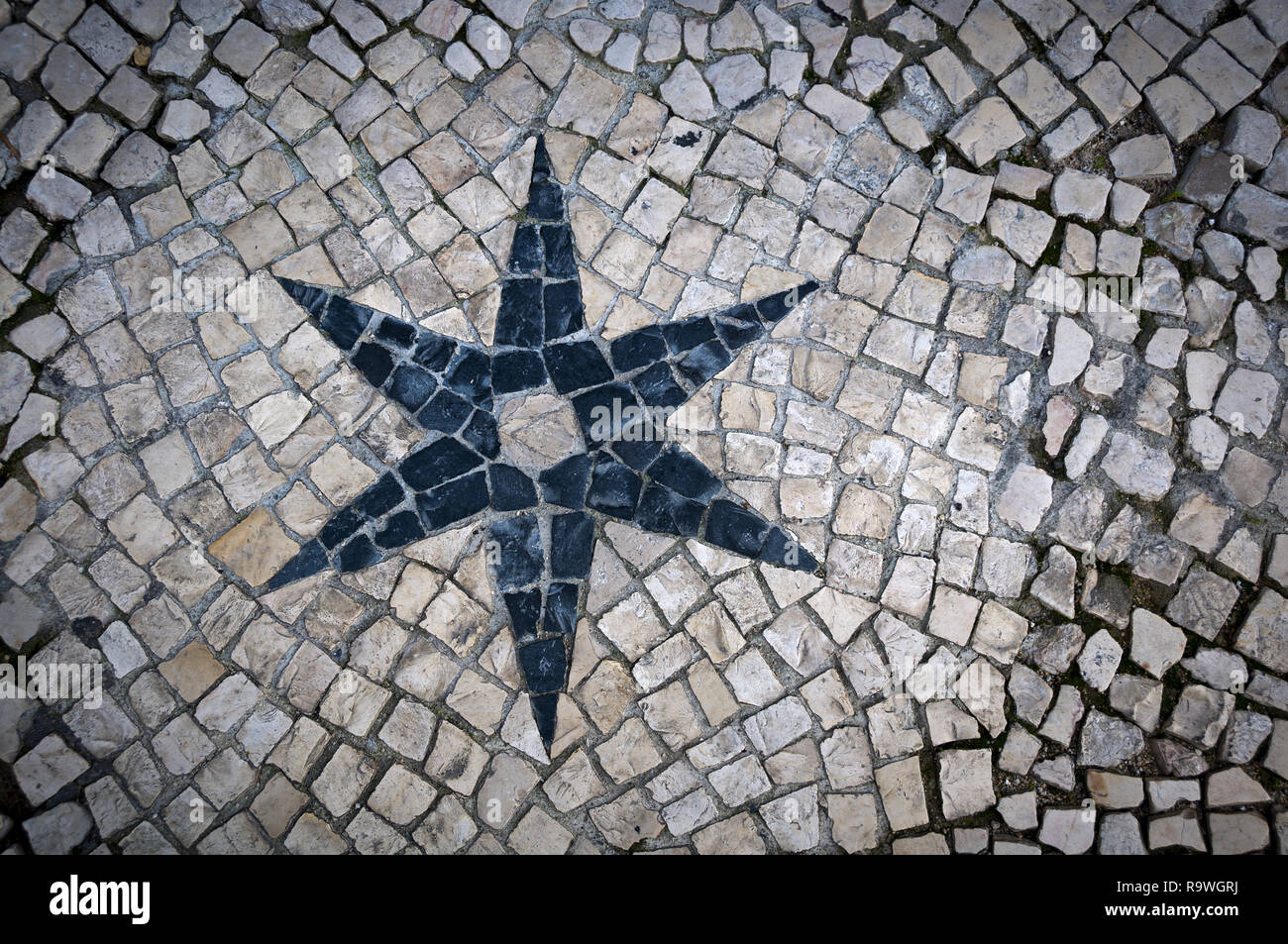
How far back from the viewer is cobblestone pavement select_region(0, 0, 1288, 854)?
4.25 metres

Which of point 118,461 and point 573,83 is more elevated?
point 573,83

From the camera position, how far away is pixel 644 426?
4.32 metres

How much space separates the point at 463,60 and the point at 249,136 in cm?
120

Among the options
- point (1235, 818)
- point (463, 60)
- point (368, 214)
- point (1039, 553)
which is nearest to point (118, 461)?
point (368, 214)

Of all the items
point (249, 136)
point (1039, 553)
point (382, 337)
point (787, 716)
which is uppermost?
point (249, 136)

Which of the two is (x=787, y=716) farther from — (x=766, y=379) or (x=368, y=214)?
(x=368, y=214)

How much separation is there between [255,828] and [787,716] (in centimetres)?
273

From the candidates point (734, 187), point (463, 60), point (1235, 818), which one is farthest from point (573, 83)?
point (1235, 818)

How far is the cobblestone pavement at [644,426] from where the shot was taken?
4.25 m

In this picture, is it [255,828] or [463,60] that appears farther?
[463,60]

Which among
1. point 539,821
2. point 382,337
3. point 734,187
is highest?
point 734,187

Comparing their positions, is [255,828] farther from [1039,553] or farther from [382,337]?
[1039,553]

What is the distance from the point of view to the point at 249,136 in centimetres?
441

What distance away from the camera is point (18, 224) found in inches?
171
